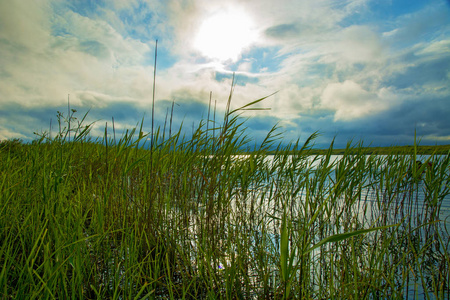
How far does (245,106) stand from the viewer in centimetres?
199

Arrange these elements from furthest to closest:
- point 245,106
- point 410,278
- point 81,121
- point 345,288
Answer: point 81,121, point 410,278, point 245,106, point 345,288

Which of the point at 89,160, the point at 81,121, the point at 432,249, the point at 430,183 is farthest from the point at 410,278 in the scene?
the point at 89,160

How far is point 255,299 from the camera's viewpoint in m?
1.84

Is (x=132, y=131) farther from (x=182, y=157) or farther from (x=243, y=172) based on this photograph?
(x=243, y=172)

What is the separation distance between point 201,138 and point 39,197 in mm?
1776

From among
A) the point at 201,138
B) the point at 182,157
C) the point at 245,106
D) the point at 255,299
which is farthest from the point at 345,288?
the point at 182,157

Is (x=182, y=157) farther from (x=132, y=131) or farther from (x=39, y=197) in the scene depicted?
(x=39, y=197)

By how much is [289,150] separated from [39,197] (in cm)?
344

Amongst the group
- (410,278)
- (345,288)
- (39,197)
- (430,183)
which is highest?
(430,183)

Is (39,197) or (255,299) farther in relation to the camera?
(39,197)

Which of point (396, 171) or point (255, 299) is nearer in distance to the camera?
point (255, 299)

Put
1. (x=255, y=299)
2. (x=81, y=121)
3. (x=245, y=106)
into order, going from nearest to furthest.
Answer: (x=255, y=299) → (x=245, y=106) → (x=81, y=121)

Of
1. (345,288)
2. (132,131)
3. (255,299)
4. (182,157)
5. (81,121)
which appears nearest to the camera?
(345,288)

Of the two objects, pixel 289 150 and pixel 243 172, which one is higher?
pixel 289 150
